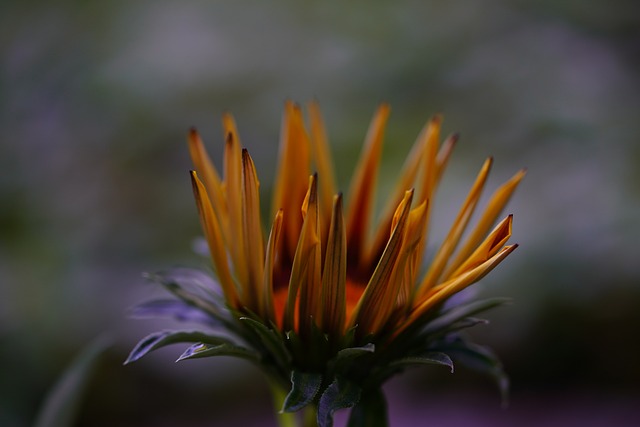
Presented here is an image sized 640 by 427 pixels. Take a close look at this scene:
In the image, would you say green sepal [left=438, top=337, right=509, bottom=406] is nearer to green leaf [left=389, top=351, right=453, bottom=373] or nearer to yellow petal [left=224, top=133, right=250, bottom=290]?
green leaf [left=389, top=351, right=453, bottom=373]

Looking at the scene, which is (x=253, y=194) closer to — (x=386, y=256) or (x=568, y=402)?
(x=386, y=256)

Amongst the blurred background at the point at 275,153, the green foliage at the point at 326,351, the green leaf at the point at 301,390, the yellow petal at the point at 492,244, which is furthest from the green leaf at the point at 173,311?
the blurred background at the point at 275,153

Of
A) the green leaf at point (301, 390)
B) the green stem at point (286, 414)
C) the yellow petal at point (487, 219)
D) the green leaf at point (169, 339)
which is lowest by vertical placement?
the green stem at point (286, 414)

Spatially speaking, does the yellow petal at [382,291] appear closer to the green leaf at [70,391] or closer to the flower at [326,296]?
the flower at [326,296]

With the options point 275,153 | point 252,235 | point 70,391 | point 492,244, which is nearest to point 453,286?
point 492,244

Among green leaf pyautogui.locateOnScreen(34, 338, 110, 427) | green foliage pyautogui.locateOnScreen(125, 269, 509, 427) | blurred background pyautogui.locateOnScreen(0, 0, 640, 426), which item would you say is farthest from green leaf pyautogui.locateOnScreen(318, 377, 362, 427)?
blurred background pyautogui.locateOnScreen(0, 0, 640, 426)

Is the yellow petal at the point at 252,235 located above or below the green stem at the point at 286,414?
above
